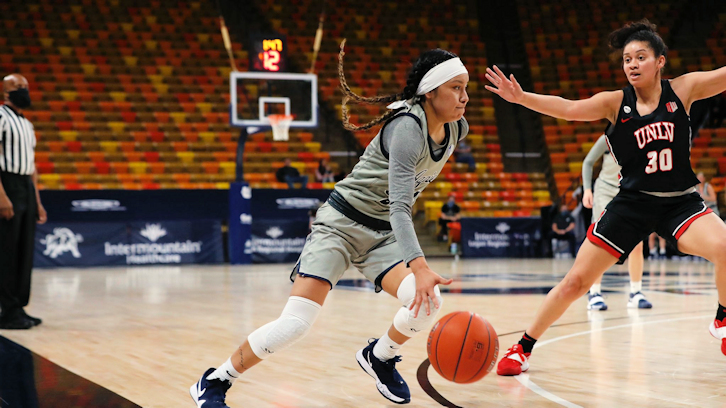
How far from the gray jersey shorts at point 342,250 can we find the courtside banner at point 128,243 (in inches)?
434

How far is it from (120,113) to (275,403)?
15.2 m

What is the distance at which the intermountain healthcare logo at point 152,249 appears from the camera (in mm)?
13844

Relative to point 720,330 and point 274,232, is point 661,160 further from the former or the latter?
point 274,232

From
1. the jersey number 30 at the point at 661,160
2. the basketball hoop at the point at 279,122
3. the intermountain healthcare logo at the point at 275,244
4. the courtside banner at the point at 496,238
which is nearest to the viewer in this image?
the jersey number 30 at the point at 661,160

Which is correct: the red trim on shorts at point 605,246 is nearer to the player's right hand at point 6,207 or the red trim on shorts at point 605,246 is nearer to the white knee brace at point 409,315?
the white knee brace at point 409,315

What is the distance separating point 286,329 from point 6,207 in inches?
137

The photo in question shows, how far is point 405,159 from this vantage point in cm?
299

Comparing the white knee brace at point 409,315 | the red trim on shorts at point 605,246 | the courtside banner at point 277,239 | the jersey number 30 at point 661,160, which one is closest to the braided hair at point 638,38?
the jersey number 30 at point 661,160

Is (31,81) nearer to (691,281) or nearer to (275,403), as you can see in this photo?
(691,281)

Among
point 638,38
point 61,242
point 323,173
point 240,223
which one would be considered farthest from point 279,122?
point 638,38

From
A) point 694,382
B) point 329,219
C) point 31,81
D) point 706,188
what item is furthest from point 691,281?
point 31,81

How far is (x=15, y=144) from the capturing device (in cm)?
586

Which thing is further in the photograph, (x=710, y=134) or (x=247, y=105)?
(x=710, y=134)

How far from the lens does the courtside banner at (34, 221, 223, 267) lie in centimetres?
1340
